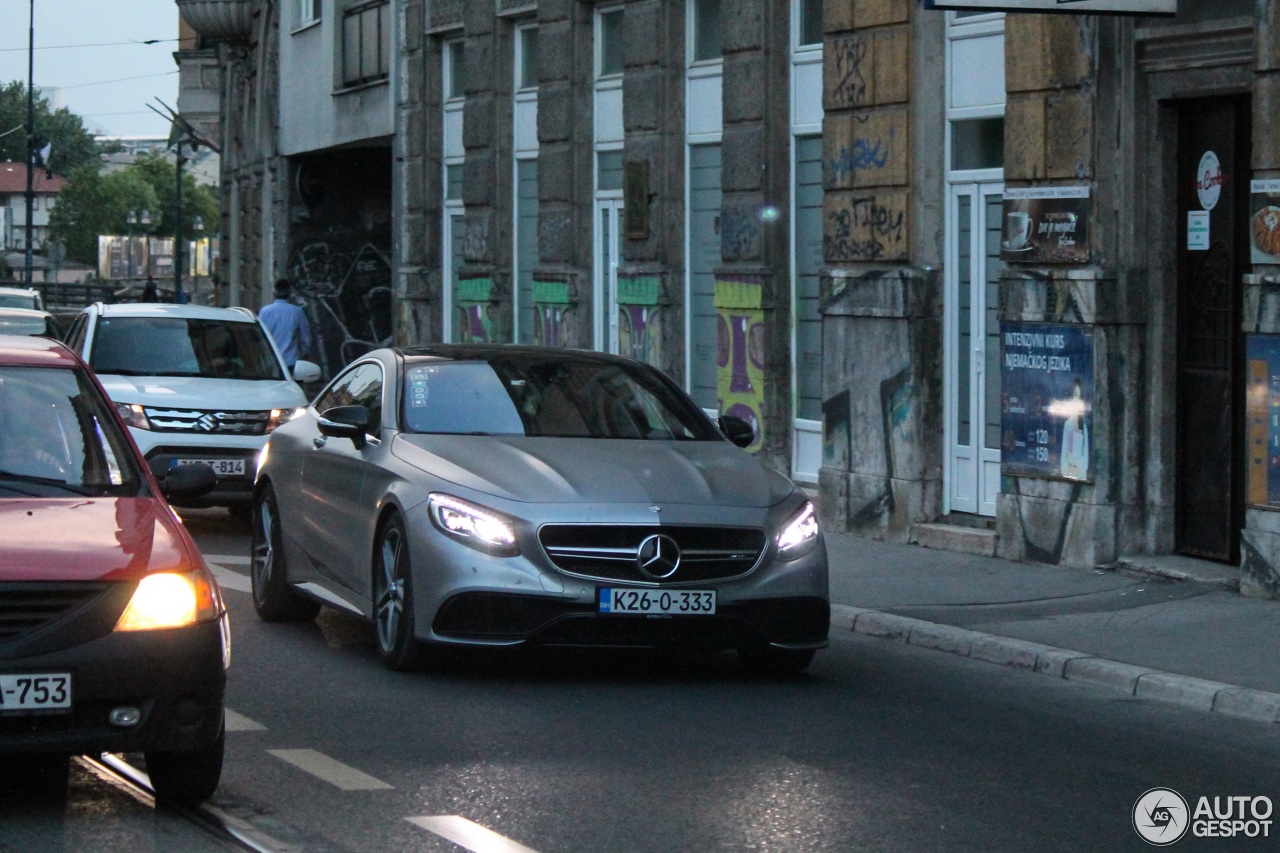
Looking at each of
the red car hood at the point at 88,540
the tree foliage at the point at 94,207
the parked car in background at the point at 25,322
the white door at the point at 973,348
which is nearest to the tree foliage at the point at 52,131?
the tree foliage at the point at 94,207

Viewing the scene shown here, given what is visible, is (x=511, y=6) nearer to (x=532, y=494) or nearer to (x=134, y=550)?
(x=532, y=494)

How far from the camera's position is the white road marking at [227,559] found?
549 inches

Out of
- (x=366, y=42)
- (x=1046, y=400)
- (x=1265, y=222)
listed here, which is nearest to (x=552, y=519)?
(x=1265, y=222)

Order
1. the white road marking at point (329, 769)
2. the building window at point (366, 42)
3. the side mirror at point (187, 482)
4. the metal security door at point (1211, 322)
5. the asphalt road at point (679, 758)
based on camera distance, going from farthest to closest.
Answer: the building window at point (366, 42), the metal security door at point (1211, 322), the side mirror at point (187, 482), the white road marking at point (329, 769), the asphalt road at point (679, 758)

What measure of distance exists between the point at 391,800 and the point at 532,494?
238 centimetres

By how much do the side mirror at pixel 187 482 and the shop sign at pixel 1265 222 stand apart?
262 inches

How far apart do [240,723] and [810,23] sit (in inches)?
421

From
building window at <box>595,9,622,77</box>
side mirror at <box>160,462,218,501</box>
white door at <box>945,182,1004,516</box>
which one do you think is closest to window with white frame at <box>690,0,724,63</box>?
building window at <box>595,9,622,77</box>

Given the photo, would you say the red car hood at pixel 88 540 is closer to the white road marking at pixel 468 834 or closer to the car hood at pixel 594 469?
the white road marking at pixel 468 834

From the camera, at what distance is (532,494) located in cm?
890

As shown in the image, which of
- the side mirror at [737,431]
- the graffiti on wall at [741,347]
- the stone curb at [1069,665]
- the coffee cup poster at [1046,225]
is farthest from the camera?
the graffiti on wall at [741,347]

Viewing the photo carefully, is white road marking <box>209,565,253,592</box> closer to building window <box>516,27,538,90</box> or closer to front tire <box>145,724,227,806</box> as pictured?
front tire <box>145,724,227,806</box>

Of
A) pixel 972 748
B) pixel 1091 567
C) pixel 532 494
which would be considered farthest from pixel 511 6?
pixel 972 748

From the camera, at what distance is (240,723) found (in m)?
8.12
